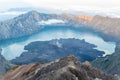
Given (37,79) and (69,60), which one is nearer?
(37,79)

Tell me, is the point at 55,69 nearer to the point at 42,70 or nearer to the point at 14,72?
the point at 42,70

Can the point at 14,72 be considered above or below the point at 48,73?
below

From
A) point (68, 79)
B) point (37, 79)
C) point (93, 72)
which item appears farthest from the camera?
point (93, 72)

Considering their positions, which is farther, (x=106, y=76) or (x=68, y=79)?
(x=106, y=76)

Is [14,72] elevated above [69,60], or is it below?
below

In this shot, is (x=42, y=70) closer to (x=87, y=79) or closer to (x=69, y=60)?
(x=69, y=60)

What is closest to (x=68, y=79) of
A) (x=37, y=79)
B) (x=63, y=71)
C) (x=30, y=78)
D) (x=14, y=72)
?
(x=63, y=71)

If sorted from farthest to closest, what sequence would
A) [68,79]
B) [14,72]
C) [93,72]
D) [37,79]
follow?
[14,72] < [93,72] < [37,79] < [68,79]

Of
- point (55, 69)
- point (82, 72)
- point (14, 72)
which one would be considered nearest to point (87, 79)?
point (82, 72)

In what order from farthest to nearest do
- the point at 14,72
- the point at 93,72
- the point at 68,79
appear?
the point at 14,72 → the point at 93,72 → the point at 68,79
